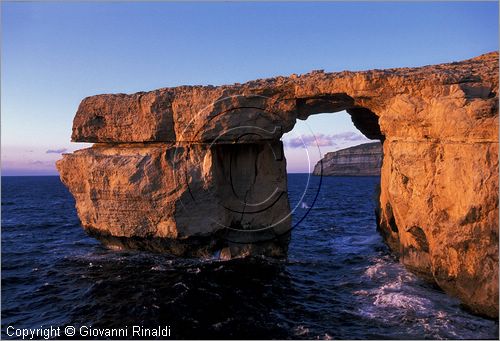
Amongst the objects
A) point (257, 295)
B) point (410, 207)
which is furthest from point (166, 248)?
point (410, 207)

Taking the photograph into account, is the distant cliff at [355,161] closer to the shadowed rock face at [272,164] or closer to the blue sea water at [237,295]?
the shadowed rock face at [272,164]

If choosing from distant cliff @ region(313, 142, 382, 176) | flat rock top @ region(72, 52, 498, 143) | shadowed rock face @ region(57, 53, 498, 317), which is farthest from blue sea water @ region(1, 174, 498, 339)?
distant cliff @ region(313, 142, 382, 176)

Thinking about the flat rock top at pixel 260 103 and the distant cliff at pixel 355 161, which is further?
the distant cliff at pixel 355 161

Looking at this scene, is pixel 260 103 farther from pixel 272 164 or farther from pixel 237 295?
pixel 237 295

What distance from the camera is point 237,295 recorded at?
1255 centimetres

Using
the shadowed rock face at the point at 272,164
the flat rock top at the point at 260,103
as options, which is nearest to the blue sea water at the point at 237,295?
the shadowed rock face at the point at 272,164

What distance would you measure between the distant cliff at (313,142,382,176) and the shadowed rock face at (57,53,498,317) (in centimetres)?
9138

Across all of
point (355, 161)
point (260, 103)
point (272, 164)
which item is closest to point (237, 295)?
point (272, 164)

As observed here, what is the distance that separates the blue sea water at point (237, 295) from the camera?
1016 cm

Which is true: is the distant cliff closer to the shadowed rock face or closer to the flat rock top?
the shadowed rock face

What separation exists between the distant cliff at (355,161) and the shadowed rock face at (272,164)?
300 ft

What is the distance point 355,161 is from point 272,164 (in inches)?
4121

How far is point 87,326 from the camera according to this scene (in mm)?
10641

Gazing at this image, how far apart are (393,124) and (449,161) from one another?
275 cm
